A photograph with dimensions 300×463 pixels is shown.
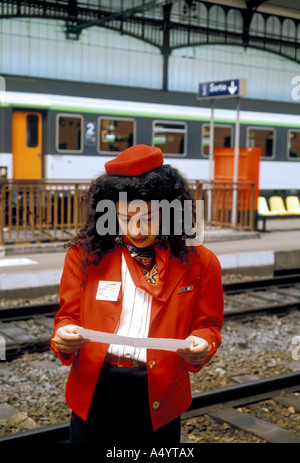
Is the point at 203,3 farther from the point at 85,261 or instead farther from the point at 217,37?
Result: the point at 85,261

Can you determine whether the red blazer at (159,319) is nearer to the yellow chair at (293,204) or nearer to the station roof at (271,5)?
the yellow chair at (293,204)

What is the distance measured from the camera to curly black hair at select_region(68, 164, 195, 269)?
193 cm

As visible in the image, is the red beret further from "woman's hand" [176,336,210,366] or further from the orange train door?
the orange train door

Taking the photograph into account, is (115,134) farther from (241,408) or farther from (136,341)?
(136,341)

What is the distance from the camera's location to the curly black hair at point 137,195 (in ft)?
6.32

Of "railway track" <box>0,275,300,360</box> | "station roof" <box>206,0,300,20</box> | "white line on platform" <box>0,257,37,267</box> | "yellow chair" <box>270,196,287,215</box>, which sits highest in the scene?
"station roof" <box>206,0,300,20</box>

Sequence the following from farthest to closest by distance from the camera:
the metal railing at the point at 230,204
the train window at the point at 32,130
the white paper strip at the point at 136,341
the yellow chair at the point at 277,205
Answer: the yellow chair at the point at 277,205, the train window at the point at 32,130, the metal railing at the point at 230,204, the white paper strip at the point at 136,341

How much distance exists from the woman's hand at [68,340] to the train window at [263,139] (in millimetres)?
15210

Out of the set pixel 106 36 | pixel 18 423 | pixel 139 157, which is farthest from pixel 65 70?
pixel 139 157

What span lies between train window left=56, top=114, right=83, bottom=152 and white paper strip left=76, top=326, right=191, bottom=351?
1182cm

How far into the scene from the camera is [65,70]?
16.8 m

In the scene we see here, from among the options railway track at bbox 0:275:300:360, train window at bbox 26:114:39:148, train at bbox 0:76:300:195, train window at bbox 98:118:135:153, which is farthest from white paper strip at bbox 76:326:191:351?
train window at bbox 98:118:135:153

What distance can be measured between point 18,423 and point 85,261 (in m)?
2.70
